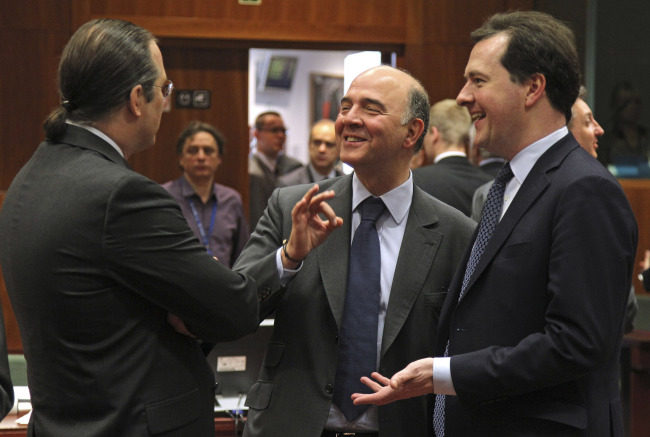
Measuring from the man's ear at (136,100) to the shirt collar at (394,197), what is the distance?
75 centimetres

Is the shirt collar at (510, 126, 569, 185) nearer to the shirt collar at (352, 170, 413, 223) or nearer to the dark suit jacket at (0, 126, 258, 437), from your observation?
the shirt collar at (352, 170, 413, 223)

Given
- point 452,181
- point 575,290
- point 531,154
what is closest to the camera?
point 575,290

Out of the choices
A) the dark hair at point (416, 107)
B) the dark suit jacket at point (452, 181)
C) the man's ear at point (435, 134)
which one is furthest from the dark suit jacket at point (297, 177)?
the dark hair at point (416, 107)

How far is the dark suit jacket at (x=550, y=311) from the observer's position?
1.73 metres

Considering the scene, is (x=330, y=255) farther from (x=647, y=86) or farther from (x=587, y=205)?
(x=647, y=86)

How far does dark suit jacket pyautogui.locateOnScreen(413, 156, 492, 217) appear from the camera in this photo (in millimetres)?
4431

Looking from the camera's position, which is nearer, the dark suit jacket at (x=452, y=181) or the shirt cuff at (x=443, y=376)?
the shirt cuff at (x=443, y=376)

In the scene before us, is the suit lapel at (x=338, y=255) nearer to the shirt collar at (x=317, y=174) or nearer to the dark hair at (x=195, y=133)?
the dark hair at (x=195, y=133)

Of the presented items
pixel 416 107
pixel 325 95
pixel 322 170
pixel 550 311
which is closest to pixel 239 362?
pixel 416 107

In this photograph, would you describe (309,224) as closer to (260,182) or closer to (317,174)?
(317,174)

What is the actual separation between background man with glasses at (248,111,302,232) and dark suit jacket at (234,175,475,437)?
5.16 meters

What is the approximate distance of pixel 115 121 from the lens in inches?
76.5

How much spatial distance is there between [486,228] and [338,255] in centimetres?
49

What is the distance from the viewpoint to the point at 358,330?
2287mm
